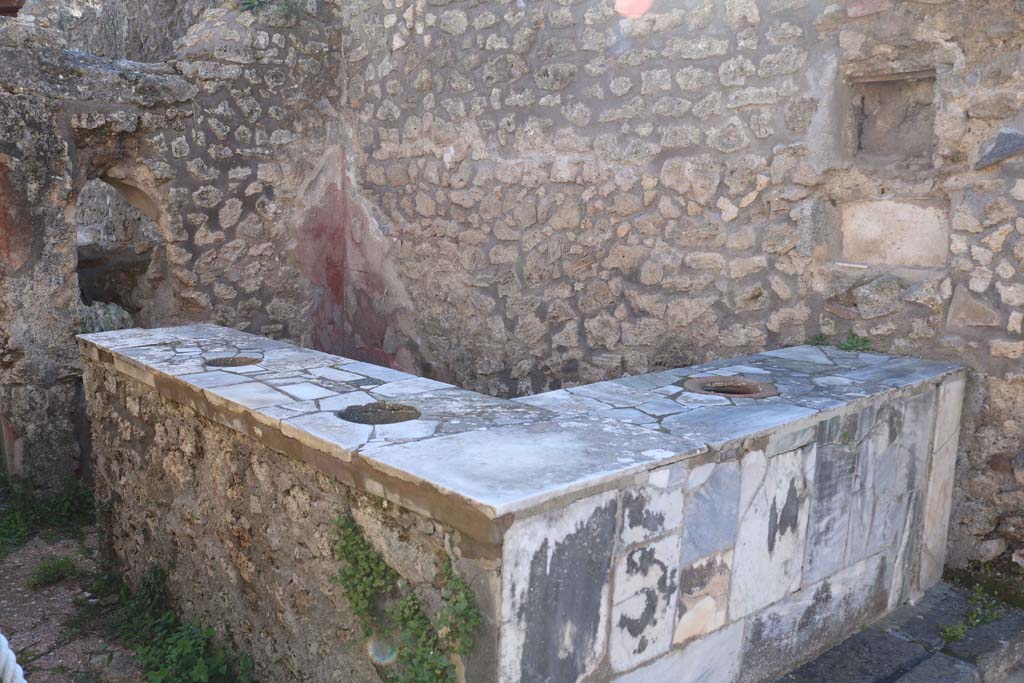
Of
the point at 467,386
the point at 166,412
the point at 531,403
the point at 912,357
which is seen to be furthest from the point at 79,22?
the point at 912,357

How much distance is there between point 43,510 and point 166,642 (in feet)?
6.01

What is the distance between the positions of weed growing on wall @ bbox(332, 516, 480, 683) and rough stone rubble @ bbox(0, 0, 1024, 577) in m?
2.22

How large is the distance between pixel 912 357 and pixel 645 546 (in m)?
Result: 1.82

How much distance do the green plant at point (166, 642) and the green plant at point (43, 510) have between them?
1.10 metres

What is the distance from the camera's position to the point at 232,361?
3635 millimetres

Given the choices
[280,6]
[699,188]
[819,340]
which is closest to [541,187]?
[699,188]

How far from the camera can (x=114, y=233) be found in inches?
270

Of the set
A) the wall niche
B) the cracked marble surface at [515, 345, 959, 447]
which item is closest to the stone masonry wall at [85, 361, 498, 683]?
the cracked marble surface at [515, 345, 959, 447]

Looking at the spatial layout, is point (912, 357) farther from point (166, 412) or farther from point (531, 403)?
point (166, 412)

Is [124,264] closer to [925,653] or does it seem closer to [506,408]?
[506,408]

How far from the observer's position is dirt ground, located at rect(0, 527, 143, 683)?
342 centimetres

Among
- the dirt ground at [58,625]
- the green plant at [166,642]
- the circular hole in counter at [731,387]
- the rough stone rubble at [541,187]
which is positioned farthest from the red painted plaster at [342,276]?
the circular hole in counter at [731,387]

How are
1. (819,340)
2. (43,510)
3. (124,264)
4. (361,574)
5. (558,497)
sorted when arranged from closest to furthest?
(558,497), (361,574), (819,340), (43,510), (124,264)

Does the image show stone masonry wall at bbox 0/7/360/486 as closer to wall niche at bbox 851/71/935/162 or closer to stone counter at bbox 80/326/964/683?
stone counter at bbox 80/326/964/683
